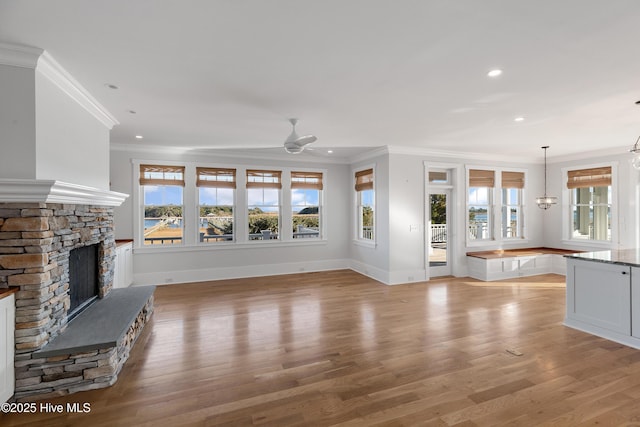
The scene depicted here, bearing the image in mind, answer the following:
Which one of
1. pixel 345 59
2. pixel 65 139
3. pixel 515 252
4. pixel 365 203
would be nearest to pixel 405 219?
pixel 365 203

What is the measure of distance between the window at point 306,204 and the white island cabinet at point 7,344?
198 inches

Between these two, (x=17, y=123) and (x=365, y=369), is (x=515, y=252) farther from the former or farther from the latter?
(x=17, y=123)

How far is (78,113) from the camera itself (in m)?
3.17

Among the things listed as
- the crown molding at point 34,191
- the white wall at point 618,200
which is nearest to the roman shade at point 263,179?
the crown molding at point 34,191

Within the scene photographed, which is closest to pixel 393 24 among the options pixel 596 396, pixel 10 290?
pixel 596 396

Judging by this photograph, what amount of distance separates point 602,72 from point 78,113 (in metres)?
5.07

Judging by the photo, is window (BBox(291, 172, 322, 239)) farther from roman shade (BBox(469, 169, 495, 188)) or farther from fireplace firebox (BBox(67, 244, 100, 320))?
fireplace firebox (BBox(67, 244, 100, 320))

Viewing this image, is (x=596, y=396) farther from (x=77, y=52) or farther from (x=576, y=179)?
(x=576, y=179)

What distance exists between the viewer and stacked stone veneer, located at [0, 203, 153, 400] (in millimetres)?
2383

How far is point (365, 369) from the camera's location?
2.80m

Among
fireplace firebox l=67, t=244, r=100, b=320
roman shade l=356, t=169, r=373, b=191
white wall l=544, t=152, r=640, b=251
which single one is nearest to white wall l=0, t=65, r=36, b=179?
fireplace firebox l=67, t=244, r=100, b=320

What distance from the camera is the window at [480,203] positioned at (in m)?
6.74

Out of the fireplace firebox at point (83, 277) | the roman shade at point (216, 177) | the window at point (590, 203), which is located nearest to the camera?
the fireplace firebox at point (83, 277)

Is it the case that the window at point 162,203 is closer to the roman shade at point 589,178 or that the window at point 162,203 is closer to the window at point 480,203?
the window at point 480,203
